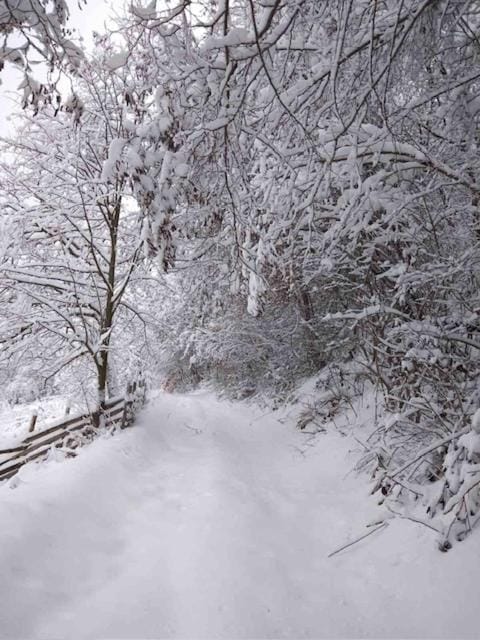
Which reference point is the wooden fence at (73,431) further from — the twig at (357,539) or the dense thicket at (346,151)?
the dense thicket at (346,151)

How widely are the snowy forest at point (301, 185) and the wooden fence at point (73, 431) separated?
16.9 inches

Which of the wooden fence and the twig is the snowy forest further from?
the wooden fence

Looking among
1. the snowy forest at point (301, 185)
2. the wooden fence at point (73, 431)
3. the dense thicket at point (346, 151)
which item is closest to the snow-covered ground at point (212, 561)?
the snowy forest at point (301, 185)

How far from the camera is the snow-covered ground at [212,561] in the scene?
2.85m

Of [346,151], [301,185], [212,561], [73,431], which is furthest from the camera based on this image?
[73,431]

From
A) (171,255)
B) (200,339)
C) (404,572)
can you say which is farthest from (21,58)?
(200,339)

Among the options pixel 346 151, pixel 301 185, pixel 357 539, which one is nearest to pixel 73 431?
pixel 357 539

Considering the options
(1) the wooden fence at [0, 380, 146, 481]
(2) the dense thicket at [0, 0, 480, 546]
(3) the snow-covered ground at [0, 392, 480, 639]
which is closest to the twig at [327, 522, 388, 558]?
(3) the snow-covered ground at [0, 392, 480, 639]

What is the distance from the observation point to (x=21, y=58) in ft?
8.31

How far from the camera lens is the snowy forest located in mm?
2680

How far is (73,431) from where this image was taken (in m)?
7.24

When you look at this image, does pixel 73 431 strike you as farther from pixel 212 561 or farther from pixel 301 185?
pixel 301 185

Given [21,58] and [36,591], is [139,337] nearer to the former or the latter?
[36,591]

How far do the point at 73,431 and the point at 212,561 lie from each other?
4.60m
